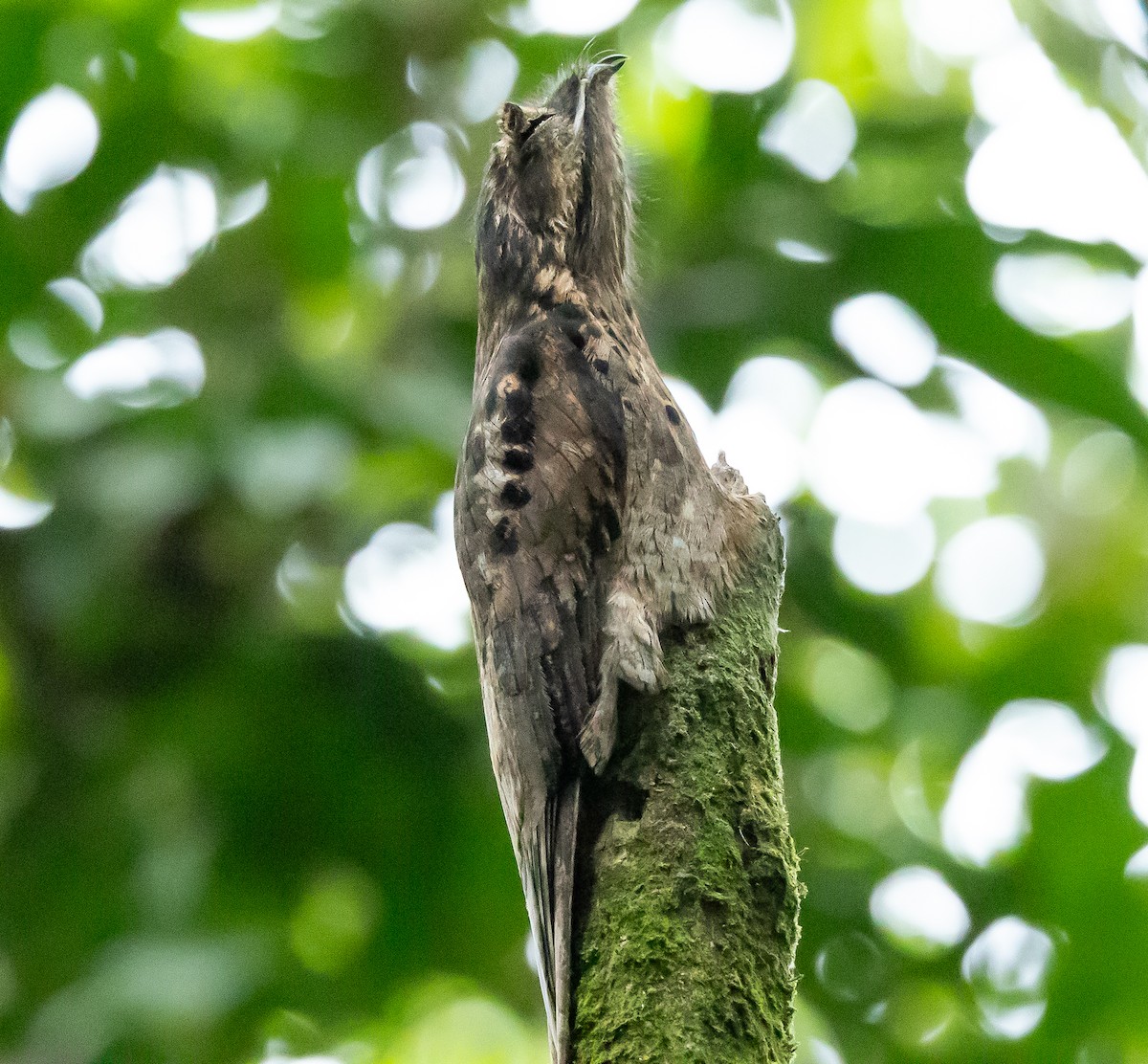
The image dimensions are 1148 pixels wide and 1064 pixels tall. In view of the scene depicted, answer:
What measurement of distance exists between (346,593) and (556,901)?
11.9ft

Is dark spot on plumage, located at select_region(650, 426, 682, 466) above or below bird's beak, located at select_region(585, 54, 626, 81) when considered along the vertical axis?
below

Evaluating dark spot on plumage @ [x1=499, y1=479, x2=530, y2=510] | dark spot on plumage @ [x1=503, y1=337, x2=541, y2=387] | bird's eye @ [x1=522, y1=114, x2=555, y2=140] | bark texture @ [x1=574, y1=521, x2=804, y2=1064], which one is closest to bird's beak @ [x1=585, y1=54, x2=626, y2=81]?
bird's eye @ [x1=522, y1=114, x2=555, y2=140]

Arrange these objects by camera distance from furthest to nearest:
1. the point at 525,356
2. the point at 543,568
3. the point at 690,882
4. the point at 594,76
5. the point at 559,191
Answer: the point at 594,76 → the point at 559,191 → the point at 525,356 → the point at 543,568 → the point at 690,882

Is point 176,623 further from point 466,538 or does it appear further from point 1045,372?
point 1045,372

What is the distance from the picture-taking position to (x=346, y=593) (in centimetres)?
621

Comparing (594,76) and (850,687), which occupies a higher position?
(594,76)

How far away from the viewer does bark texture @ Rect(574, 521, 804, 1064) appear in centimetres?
261

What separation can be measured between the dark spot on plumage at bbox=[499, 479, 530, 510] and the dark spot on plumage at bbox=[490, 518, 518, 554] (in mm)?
41

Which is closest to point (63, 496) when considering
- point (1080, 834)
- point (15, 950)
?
point (15, 950)

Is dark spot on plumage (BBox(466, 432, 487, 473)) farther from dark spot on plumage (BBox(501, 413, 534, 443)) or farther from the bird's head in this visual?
the bird's head

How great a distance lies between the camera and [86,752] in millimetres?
5965

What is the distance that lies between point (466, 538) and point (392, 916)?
143 inches

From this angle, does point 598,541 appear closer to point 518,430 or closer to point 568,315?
point 518,430

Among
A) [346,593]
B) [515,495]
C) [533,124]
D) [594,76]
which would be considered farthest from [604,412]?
[346,593]
